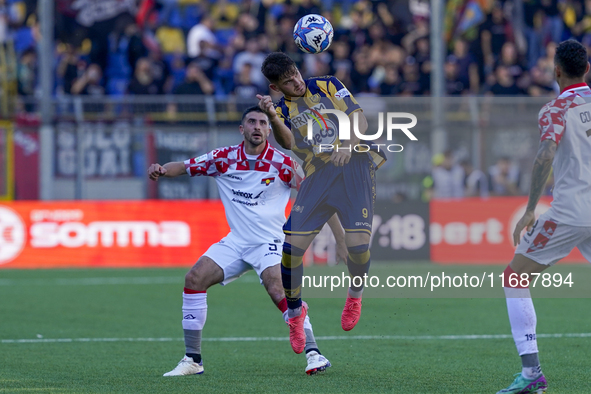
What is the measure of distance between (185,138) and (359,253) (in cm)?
1003

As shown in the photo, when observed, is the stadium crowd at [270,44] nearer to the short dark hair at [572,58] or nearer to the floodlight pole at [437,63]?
the floodlight pole at [437,63]

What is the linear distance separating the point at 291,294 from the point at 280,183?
101cm

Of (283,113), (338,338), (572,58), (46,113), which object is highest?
→ (46,113)

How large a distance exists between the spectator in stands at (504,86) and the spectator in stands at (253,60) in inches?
188

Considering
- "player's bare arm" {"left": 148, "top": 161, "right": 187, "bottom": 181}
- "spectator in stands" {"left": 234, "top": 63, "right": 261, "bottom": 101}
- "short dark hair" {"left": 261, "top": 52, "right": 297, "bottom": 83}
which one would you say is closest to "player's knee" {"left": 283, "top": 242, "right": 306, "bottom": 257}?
"player's bare arm" {"left": 148, "top": 161, "right": 187, "bottom": 181}

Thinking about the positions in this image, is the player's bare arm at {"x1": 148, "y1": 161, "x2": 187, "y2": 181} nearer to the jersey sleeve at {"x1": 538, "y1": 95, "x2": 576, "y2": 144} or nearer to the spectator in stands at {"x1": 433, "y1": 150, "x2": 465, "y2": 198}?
the jersey sleeve at {"x1": 538, "y1": 95, "x2": 576, "y2": 144}

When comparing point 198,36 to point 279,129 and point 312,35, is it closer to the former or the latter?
point 312,35

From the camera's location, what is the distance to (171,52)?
2022 centimetres

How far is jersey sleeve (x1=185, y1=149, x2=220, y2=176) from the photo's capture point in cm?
749

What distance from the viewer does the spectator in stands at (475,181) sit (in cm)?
1703

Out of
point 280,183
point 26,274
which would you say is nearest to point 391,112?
point 26,274

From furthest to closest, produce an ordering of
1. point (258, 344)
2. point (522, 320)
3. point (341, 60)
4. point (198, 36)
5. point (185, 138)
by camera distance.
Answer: point (198, 36), point (341, 60), point (185, 138), point (258, 344), point (522, 320)

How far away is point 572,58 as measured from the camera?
569 cm

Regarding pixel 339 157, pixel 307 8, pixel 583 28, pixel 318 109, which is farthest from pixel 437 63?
pixel 339 157
